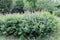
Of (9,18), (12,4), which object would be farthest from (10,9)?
(9,18)

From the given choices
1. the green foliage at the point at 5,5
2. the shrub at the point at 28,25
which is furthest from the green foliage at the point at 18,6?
the shrub at the point at 28,25

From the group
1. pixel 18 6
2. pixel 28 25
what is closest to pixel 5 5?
pixel 18 6

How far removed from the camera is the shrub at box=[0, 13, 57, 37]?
25.5 feet

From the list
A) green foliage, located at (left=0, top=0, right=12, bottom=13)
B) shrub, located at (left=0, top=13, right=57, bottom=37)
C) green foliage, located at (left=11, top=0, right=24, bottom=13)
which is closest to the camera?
shrub, located at (left=0, top=13, right=57, bottom=37)

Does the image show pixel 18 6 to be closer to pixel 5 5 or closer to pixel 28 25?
pixel 5 5

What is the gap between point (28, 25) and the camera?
785cm

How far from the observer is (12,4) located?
16.1 meters

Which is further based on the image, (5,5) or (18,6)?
(18,6)

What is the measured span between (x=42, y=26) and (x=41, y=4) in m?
7.29

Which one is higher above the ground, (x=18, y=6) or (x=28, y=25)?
(x=28, y=25)

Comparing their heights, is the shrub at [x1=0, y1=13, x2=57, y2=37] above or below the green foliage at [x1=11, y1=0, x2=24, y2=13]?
above

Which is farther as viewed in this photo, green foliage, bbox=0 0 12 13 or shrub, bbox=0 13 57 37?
green foliage, bbox=0 0 12 13

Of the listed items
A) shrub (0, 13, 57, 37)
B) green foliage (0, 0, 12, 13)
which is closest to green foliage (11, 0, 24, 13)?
green foliage (0, 0, 12, 13)

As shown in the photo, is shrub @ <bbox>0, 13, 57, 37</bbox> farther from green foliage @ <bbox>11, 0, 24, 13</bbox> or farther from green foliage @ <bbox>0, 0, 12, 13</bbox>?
green foliage @ <bbox>11, 0, 24, 13</bbox>
